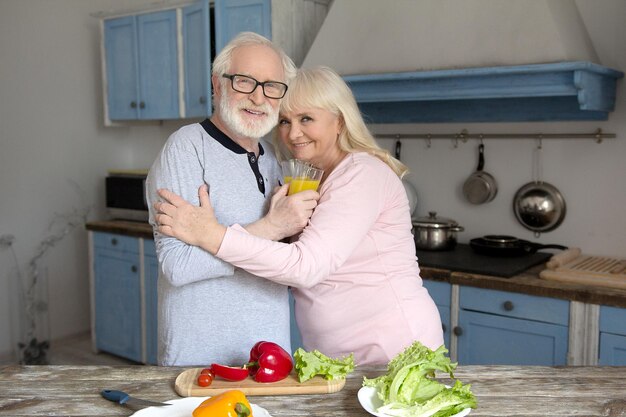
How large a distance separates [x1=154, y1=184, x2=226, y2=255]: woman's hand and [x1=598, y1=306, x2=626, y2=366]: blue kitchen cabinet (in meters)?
1.66

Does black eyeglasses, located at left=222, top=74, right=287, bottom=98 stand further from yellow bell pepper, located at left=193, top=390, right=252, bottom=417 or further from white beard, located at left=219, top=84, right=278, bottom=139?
yellow bell pepper, located at left=193, top=390, right=252, bottom=417

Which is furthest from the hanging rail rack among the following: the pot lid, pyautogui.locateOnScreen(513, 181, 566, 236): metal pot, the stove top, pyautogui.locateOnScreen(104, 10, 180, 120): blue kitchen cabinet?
pyautogui.locateOnScreen(104, 10, 180, 120): blue kitchen cabinet

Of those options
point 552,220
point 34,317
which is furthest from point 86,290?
point 552,220

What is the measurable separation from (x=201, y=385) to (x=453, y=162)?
7.84 ft

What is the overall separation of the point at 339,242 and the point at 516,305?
1.32m

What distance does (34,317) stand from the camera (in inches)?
175

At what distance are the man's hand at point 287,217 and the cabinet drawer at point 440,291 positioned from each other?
1.30m

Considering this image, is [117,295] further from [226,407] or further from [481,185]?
[226,407]

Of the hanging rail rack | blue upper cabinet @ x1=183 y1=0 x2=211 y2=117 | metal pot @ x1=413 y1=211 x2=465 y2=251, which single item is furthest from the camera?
blue upper cabinet @ x1=183 y1=0 x2=211 y2=117

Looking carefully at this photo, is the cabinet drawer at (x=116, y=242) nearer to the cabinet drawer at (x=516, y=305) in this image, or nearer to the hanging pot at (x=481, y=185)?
the hanging pot at (x=481, y=185)

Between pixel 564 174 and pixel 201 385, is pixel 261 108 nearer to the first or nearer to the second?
pixel 201 385

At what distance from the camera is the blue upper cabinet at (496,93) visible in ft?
9.01

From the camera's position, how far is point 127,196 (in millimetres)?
4348

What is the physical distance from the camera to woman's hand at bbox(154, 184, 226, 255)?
64.0 inches
